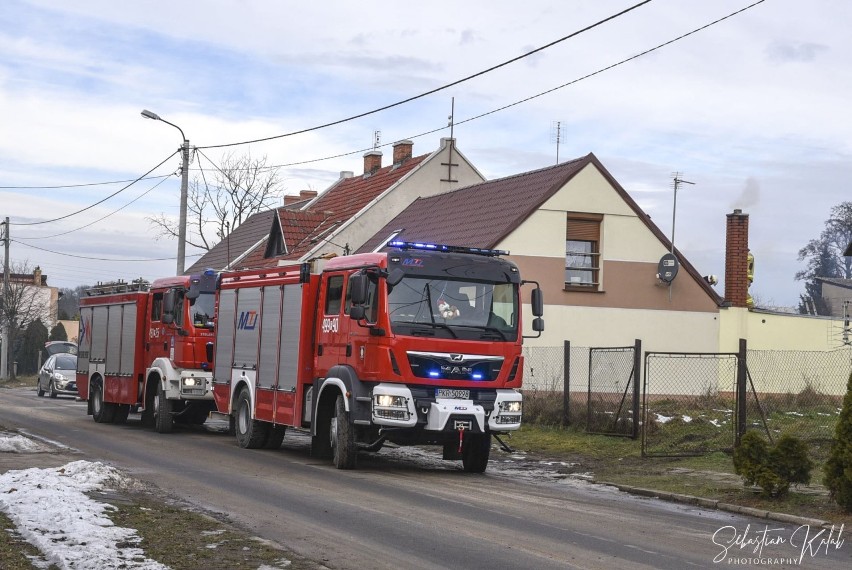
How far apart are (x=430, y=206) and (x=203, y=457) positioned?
2230cm

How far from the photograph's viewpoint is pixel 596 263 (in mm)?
32656

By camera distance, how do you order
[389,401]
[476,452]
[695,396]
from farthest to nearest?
1. [695,396]
2. [476,452]
3. [389,401]

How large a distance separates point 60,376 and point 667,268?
23868 millimetres

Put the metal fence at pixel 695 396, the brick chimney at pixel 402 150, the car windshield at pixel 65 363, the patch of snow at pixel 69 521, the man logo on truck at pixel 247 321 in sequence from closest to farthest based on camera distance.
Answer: the patch of snow at pixel 69 521
the metal fence at pixel 695 396
the man logo on truck at pixel 247 321
the car windshield at pixel 65 363
the brick chimney at pixel 402 150

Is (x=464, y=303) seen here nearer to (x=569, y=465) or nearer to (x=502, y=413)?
(x=502, y=413)

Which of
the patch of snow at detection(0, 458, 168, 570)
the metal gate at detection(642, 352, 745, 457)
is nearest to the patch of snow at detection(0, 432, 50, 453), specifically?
the patch of snow at detection(0, 458, 168, 570)

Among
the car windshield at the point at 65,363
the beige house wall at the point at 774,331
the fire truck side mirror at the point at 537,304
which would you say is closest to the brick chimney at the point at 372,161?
the car windshield at the point at 65,363

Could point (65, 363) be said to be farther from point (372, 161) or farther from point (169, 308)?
point (169, 308)

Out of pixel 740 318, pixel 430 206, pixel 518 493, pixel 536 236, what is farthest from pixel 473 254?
pixel 430 206

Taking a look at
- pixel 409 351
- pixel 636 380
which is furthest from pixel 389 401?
Answer: pixel 636 380

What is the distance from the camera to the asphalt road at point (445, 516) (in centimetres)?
985

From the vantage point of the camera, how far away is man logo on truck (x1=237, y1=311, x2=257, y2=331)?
Result: 67.2ft

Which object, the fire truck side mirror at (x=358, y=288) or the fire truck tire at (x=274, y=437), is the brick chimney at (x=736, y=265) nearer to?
the fire truck tire at (x=274, y=437)

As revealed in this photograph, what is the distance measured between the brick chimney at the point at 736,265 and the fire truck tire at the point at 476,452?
18077 mm
